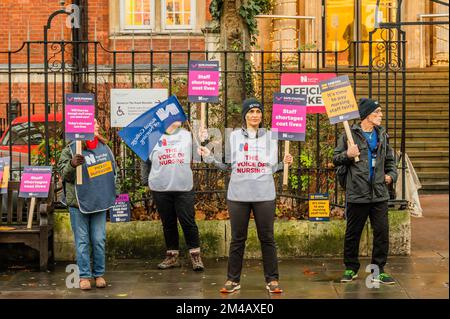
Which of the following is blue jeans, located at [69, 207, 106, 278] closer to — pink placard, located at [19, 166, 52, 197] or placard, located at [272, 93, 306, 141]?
pink placard, located at [19, 166, 52, 197]

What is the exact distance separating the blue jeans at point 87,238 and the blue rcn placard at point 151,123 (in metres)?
0.90

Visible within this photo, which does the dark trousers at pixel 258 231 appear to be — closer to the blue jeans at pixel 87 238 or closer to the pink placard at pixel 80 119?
the blue jeans at pixel 87 238

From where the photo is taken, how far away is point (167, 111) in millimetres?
9367

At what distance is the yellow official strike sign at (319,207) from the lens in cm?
1040

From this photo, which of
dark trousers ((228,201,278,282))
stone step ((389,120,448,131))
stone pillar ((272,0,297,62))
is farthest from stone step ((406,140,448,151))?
dark trousers ((228,201,278,282))

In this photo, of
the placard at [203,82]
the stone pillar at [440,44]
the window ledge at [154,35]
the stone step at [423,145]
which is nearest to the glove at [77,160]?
the placard at [203,82]

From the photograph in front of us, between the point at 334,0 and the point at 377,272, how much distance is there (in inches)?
547

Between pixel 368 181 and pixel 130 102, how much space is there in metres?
3.09

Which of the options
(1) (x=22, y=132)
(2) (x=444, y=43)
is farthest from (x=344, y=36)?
(1) (x=22, y=132)

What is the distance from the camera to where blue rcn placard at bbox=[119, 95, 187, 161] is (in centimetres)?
935

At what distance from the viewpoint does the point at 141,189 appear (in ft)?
35.4

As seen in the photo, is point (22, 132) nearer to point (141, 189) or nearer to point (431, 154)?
point (141, 189)

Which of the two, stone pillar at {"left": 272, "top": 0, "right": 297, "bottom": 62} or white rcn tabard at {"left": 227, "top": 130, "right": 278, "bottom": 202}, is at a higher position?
stone pillar at {"left": 272, "top": 0, "right": 297, "bottom": 62}

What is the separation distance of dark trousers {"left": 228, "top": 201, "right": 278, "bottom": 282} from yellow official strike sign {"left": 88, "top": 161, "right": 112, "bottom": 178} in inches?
51.9
